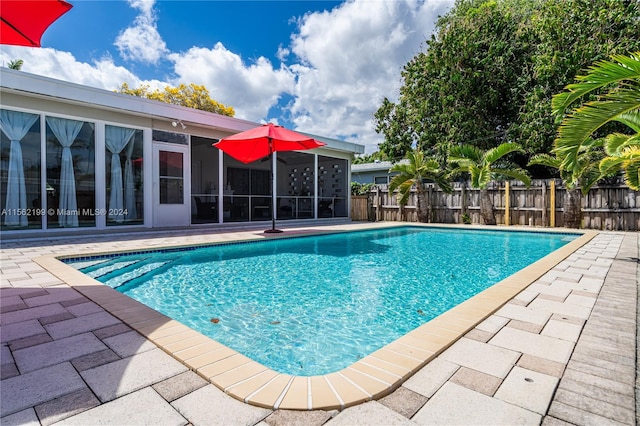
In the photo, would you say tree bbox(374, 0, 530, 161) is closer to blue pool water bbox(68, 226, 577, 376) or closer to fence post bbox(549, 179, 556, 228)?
fence post bbox(549, 179, 556, 228)

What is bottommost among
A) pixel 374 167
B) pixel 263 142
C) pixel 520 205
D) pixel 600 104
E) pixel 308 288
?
pixel 308 288

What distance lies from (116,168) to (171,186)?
1361 mm

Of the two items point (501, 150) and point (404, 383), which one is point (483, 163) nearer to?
point (501, 150)

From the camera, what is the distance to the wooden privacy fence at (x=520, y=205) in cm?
946

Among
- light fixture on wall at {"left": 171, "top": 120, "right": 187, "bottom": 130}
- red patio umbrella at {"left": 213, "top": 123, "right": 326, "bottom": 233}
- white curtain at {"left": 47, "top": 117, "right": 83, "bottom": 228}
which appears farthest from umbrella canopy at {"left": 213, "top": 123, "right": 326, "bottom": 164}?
white curtain at {"left": 47, "top": 117, "right": 83, "bottom": 228}

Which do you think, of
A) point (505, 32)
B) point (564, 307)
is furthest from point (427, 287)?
point (505, 32)

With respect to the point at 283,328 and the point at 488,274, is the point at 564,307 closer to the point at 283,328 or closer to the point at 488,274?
the point at 488,274

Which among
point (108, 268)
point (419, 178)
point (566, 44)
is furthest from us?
point (419, 178)

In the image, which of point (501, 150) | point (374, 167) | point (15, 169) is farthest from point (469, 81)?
point (15, 169)

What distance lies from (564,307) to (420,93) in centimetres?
1343

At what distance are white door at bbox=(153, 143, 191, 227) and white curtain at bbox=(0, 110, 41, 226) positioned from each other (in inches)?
101

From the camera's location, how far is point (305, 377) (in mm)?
1647

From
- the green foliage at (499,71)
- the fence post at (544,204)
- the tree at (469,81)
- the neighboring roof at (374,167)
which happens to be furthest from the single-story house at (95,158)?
the neighboring roof at (374,167)

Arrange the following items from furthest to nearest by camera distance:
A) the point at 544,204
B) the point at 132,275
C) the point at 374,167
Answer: the point at 374,167 < the point at 544,204 < the point at 132,275
